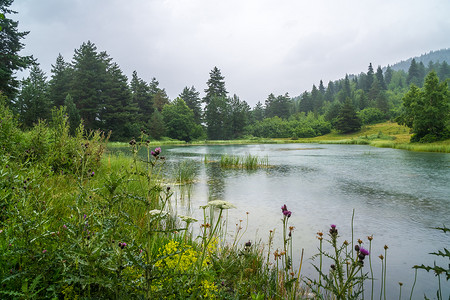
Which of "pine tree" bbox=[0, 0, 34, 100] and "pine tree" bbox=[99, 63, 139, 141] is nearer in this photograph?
"pine tree" bbox=[0, 0, 34, 100]

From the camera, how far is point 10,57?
69.9ft

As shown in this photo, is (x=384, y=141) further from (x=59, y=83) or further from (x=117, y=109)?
(x=59, y=83)

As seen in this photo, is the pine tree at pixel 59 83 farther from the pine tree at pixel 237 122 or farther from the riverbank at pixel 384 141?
the pine tree at pixel 237 122

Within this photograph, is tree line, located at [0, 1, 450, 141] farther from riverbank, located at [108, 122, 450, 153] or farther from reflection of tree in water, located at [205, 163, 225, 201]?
reflection of tree in water, located at [205, 163, 225, 201]

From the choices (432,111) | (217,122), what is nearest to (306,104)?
(217,122)

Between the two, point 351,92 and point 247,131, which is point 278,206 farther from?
point 351,92

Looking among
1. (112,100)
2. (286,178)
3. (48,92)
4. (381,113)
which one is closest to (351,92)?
(381,113)

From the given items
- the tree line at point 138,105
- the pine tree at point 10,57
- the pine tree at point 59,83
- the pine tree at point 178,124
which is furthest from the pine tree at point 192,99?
the pine tree at point 10,57

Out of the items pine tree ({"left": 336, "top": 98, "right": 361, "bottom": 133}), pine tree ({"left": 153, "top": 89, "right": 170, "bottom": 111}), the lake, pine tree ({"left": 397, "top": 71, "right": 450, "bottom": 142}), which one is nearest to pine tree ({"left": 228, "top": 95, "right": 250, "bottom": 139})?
pine tree ({"left": 153, "top": 89, "right": 170, "bottom": 111})

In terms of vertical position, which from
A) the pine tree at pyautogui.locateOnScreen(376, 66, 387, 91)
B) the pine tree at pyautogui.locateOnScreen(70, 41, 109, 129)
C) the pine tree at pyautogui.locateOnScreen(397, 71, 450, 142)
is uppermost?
the pine tree at pyautogui.locateOnScreen(376, 66, 387, 91)

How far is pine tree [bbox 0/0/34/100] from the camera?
67.8 ft

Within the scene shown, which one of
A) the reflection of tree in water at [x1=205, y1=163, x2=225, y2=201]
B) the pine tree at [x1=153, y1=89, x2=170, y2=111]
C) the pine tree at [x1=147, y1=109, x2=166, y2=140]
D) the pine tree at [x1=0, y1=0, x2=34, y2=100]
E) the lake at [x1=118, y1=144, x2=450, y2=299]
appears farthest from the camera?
the pine tree at [x1=153, y1=89, x2=170, y2=111]

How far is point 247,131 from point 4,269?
7035 cm

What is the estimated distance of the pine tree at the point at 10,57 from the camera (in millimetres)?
20672
